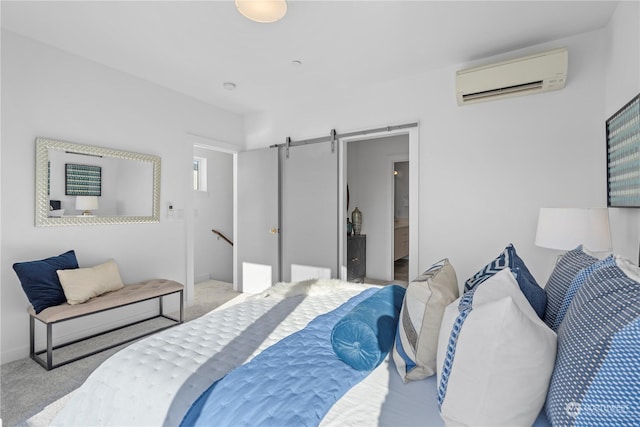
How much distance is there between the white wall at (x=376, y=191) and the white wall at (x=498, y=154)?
1.77 metres

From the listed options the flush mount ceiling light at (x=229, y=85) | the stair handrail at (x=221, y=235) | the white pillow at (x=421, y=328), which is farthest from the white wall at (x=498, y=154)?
the stair handrail at (x=221, y=235)

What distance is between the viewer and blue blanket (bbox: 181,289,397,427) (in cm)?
94

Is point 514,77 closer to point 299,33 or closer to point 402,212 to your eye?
point 299,33

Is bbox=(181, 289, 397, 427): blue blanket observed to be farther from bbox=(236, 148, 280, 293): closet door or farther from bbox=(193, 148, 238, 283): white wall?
bbox=(193, 148, 238, 283): white wall

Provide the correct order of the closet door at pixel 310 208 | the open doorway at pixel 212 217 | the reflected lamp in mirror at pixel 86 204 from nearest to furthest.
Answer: the reflected lamp in mirror at pixel 86 204 < the closet door at pixel 310 208 < the open doorway at pixel 212 217

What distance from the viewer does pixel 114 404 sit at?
1.15m

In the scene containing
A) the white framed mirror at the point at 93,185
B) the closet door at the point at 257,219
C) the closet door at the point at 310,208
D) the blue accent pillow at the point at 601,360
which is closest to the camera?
the blue accent pillow at the point at 601,360

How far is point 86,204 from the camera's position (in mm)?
2939

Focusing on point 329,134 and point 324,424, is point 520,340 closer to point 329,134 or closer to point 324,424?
point 324,424

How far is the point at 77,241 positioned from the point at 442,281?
3.20 meters

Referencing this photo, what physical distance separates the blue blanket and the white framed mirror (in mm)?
2630

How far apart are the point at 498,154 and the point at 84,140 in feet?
12.9

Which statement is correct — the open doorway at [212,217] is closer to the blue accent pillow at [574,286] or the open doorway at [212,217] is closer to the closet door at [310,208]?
the closet door at [310,208]

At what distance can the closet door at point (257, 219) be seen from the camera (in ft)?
14.0
